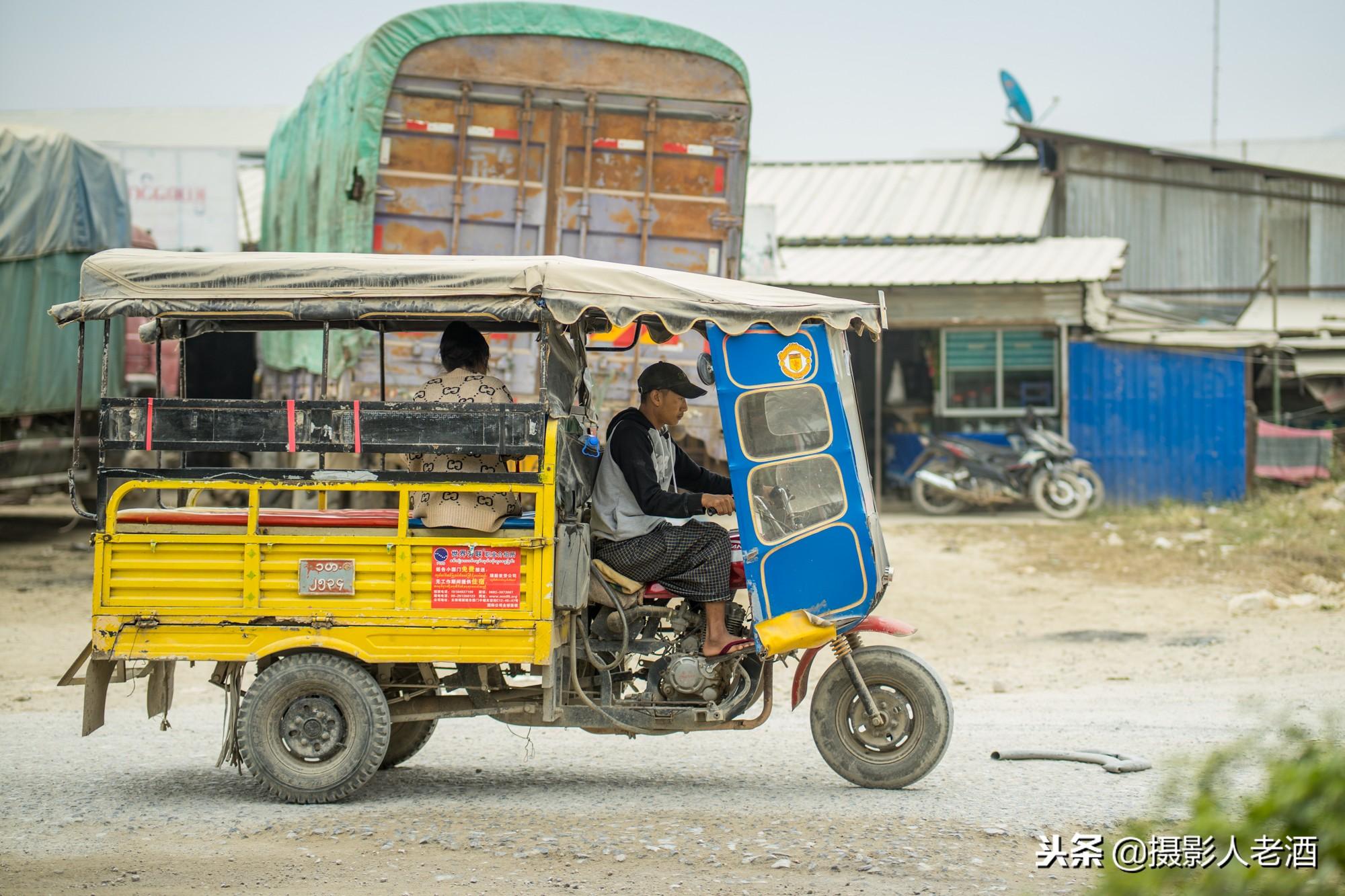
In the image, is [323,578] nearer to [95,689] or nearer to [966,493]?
[95,689]

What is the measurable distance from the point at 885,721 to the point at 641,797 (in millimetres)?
1067

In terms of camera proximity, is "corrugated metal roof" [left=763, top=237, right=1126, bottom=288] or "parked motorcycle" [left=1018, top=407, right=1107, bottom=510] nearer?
"parked motorcycle" [left=1018, top=407, right=1107, bottom=510]

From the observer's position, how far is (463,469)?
5.41m

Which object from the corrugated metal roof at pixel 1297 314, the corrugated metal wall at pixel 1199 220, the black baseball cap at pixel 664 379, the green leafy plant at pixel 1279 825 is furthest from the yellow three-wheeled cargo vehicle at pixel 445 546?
the corrugated metal wall at pixel 1199 220

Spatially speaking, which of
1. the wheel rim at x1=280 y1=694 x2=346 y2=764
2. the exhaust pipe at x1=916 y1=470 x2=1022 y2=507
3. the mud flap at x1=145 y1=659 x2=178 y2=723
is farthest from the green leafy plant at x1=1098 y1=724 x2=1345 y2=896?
the exhaust pipe at x1=916 y1=470 x2=1022 y2=507

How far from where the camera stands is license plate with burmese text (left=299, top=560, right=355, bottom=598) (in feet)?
16.7

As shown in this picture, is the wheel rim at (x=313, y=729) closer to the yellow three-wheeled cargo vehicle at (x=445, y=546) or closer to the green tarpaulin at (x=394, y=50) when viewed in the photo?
the yellow three-wheeled cargo vehicle at (x=445, y=546)

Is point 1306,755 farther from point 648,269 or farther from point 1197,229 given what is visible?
point 1197,229

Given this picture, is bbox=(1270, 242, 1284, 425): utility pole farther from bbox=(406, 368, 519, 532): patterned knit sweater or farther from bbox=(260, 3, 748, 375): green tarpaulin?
bbox=(406, 368, 519, 532): patterned knit sweater

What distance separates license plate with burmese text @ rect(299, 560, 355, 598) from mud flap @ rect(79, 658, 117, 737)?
848mm

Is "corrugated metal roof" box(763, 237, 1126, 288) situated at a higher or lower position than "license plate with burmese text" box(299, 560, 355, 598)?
higher

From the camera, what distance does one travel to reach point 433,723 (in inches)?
230

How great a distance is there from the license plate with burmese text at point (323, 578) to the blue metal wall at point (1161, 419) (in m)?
13.7

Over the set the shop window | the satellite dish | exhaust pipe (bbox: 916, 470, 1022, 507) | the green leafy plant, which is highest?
the satellite dish
